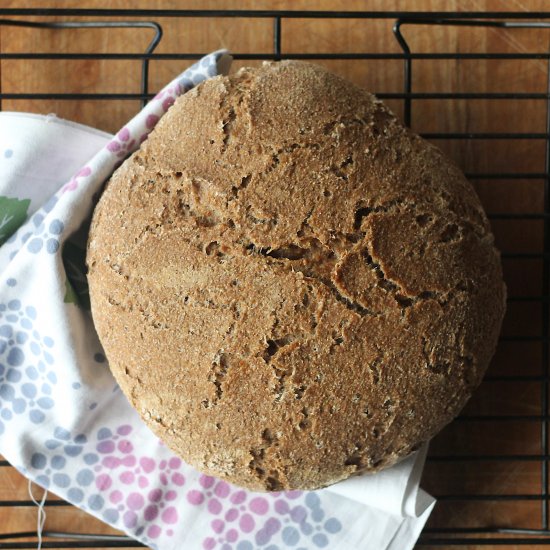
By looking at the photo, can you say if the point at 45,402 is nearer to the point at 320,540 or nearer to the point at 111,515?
the point at 111,515

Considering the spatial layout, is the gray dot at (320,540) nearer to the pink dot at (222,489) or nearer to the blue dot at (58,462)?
the pink dot at (222,489)

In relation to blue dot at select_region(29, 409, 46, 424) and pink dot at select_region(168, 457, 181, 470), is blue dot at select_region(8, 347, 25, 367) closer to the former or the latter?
blue dot at select_region(29, 409, 46, 424)

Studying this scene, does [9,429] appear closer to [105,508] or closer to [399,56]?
[105,508]

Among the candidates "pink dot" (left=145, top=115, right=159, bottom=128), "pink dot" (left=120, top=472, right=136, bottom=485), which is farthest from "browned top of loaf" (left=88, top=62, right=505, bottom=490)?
"pink dot" (left=120, top=472, right=136, bottom=485)

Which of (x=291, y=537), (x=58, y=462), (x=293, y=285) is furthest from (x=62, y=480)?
(x=293, y=285)

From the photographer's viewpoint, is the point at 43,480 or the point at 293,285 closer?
the point at 293,285

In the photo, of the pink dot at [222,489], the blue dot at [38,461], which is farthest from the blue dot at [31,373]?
the pink dot at [222,489]
